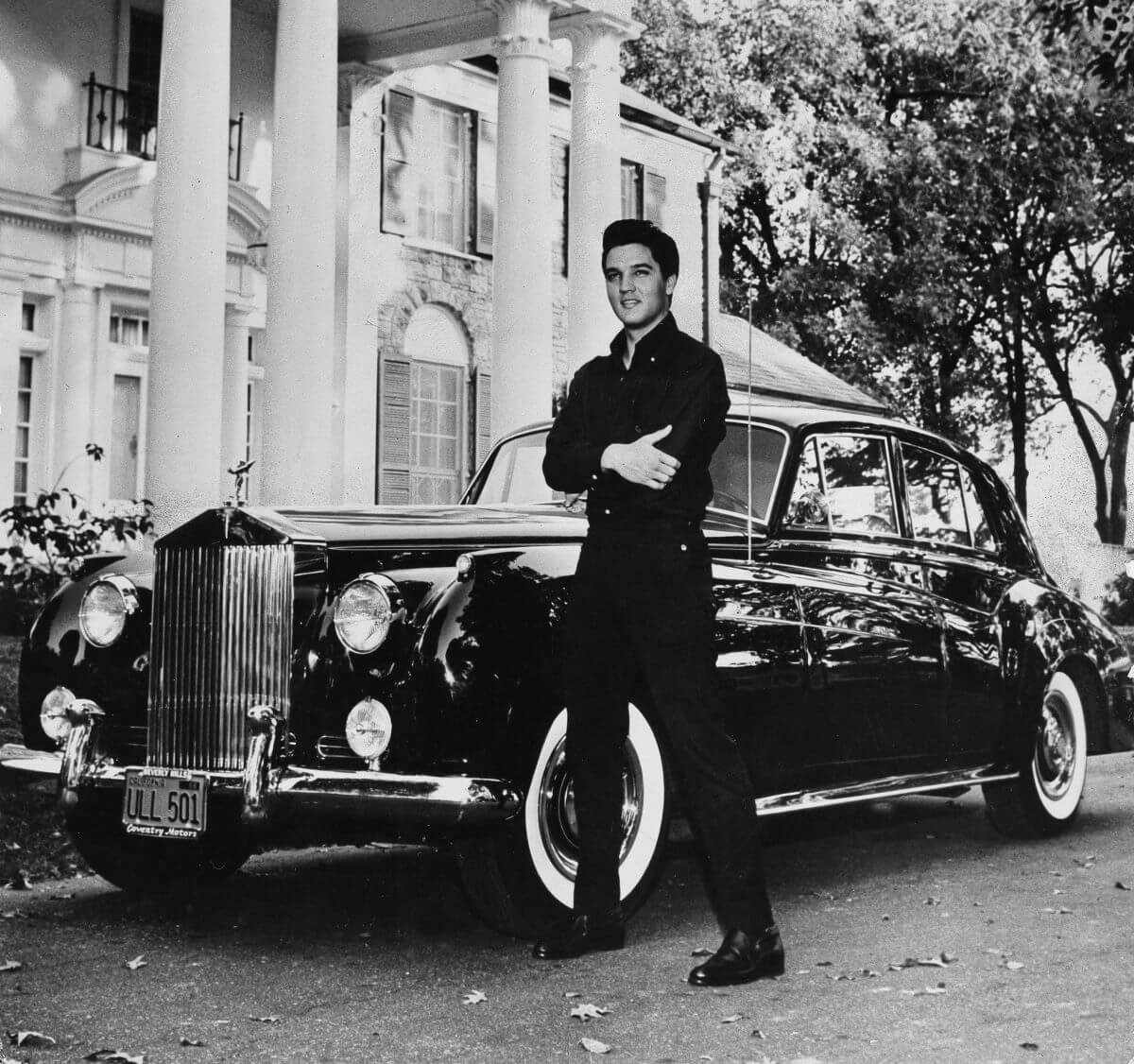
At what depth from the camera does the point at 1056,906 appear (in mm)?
5750

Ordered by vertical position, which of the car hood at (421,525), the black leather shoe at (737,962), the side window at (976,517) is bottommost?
the black leather shoe at (737,962)

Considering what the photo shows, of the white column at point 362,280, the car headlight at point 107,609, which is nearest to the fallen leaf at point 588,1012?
the car headlight at point 107,609

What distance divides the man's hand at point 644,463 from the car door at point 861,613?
1.56 meters

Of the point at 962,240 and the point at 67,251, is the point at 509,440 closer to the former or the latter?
A: the point at 67,251

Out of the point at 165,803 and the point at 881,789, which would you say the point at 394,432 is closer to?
the point at 881,789

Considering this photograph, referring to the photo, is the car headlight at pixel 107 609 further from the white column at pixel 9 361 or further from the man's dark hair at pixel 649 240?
the white column at pixel 9 361

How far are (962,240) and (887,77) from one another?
3.34m

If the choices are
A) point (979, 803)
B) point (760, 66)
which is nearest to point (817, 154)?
point (760, 66)

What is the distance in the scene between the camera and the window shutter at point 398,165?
19984 millimetres

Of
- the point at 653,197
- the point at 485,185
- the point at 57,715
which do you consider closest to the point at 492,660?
the point at 57,715

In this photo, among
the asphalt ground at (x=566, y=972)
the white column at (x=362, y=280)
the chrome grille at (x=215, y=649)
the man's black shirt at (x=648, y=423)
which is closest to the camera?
the asphalt ground at (x=566, y=972)

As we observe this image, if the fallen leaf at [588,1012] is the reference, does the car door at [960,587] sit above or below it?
above

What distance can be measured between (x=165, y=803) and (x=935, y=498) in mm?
3498

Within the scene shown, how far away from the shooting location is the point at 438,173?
20.8m
